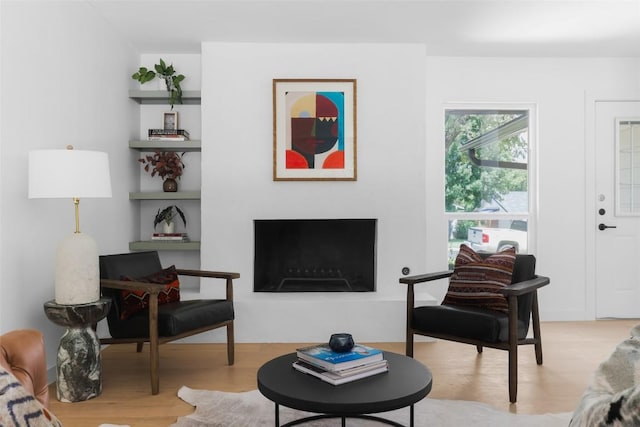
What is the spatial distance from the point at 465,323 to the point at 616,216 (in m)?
2.87

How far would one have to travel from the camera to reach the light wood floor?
2773 mm

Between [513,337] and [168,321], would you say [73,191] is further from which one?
[513,337]

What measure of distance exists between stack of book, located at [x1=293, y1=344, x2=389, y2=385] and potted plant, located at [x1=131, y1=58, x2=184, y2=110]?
299 cm

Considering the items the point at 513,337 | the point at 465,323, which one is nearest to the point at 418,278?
the point at 465,323

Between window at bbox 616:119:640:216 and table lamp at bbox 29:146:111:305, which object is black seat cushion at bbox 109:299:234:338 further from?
window at bbox 616:119:640:216

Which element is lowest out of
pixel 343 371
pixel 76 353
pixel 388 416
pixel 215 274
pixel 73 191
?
pixel 388 416

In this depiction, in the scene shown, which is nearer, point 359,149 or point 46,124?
point 46,124

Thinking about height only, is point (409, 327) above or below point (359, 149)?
below

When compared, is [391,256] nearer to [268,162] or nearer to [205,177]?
[268,162]

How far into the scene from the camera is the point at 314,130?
Result: 14.6ft

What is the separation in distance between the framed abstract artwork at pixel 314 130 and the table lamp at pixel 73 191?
182 cm

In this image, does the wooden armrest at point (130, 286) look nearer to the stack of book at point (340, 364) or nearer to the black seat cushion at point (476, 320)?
the stack of book at point (340, 364)

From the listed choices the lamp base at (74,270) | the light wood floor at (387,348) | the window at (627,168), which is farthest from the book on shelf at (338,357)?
the window at (627,168)

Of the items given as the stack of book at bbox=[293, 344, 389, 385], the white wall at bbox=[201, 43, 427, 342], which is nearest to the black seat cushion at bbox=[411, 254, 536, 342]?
the stack of book at bbox=[293, 344, 389, 385]
